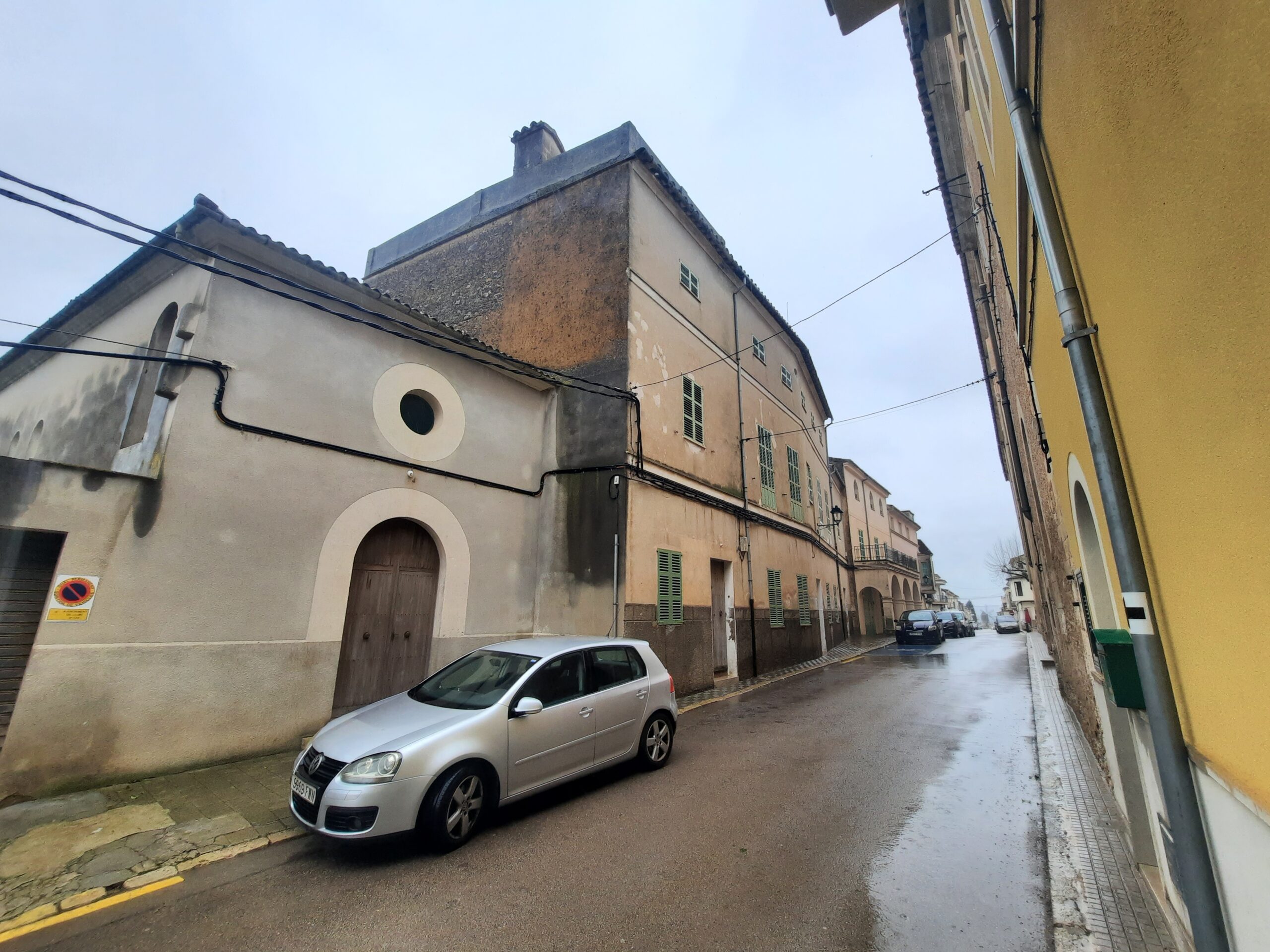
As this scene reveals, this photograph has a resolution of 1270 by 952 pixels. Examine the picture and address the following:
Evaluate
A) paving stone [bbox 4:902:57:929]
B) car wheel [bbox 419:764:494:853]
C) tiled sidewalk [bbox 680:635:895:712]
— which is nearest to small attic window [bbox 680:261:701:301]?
tiled sidewalk [bbox 680:635:895:712]

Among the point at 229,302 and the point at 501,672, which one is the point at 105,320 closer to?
the point at 229,302

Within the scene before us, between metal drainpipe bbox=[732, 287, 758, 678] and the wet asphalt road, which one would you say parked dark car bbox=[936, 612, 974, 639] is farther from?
the wet asphalt road

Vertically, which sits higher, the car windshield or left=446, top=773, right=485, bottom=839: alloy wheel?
the car windshield

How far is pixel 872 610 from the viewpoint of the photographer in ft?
110

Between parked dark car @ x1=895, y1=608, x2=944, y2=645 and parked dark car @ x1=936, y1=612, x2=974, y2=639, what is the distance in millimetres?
4791

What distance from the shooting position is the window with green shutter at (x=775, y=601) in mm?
14477

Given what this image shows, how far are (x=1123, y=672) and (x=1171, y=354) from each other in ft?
6.50

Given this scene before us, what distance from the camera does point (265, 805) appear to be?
493 centimetres

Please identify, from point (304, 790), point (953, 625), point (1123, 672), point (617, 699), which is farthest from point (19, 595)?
point (953, 625)

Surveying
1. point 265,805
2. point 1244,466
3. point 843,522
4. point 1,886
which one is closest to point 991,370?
point 843,522

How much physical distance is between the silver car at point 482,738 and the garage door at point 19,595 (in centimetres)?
340

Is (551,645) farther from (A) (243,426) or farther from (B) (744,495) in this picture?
(B) (744,495)

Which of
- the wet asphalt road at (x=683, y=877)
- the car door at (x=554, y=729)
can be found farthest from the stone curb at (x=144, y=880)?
the car door at (x=554, y=729)

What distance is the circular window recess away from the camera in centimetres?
823
